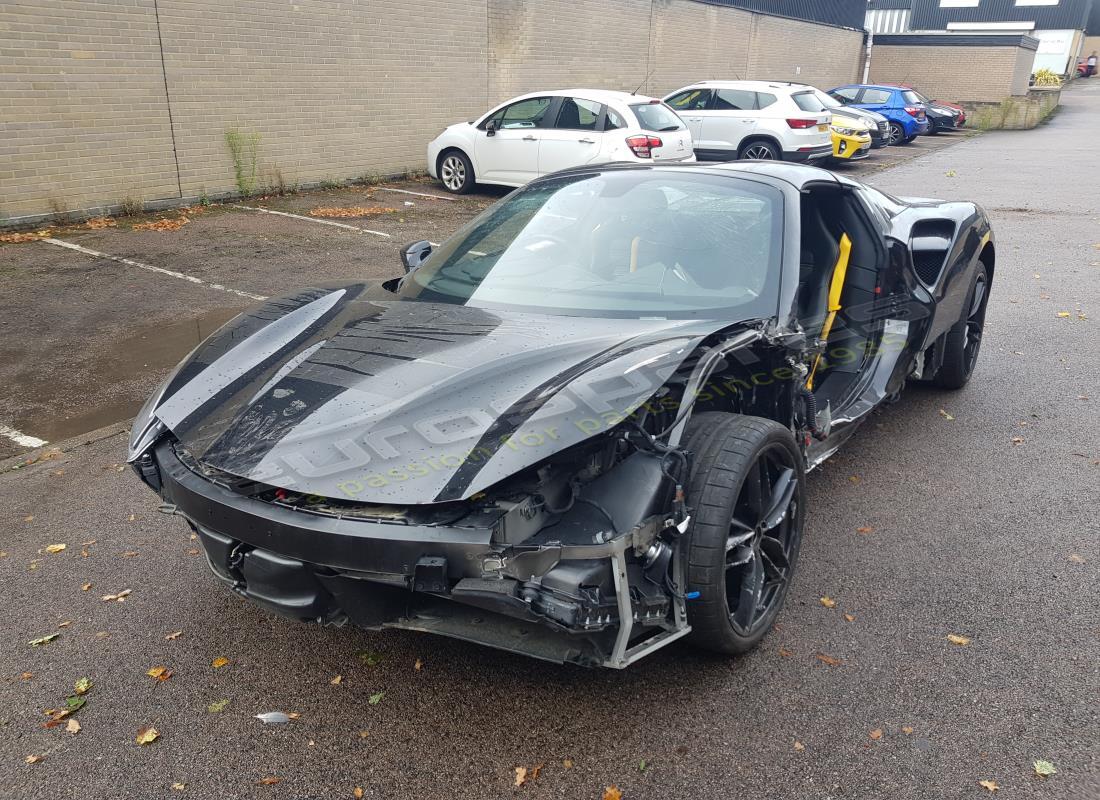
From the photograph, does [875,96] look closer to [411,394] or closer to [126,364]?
[126,364]

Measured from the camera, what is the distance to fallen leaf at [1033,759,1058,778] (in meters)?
2.61

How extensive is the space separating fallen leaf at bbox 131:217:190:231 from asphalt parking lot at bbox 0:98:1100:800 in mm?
5740

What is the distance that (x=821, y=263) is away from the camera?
4367 mm

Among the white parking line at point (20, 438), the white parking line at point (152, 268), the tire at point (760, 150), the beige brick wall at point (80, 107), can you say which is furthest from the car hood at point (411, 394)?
the tire at point (760, 150)

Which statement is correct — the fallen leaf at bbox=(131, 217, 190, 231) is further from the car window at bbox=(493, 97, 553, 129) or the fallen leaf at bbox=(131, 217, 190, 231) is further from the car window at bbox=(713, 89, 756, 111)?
the car window at bbox=(713, 89, 756, 111)

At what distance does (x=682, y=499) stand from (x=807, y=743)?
2.83 ft

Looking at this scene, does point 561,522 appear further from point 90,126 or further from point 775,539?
point 90,126

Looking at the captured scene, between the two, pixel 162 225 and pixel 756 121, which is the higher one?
pixel 756 121

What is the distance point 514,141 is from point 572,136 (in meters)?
0.98

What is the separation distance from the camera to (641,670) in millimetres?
3088

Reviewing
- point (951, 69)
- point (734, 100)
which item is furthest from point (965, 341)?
point (951, 69)

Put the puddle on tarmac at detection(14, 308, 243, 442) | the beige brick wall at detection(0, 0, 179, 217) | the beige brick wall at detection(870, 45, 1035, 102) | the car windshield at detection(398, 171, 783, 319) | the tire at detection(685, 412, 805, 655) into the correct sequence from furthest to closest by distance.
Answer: the beige brick wall at detection(870, 45, 1035, 102), the beige brick wall at detection(0, 0, 179, 217), the puddle on tarmac at detection(14, 308, 243, 442), the car windshield at detection(398, 171, 783, 319), the tire at detection(685, 412, 805, 655)

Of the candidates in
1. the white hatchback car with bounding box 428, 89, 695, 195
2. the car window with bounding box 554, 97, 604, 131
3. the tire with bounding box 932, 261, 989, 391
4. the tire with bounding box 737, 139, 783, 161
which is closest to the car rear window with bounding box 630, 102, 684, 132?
the white hatchback car with bounding box 428, 89, 695, 195

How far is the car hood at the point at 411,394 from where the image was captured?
256 centimetres
